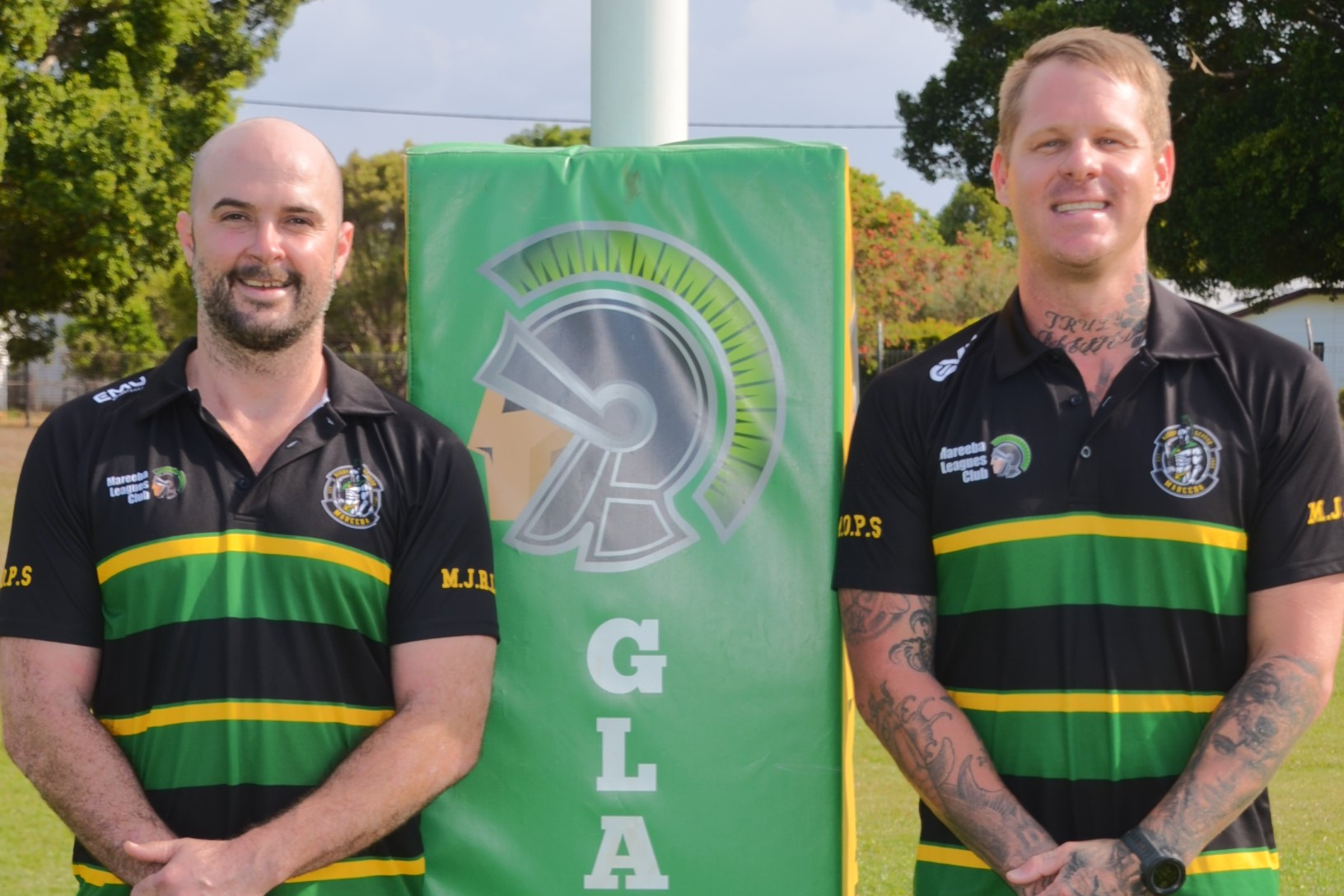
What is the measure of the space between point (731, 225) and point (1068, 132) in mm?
738

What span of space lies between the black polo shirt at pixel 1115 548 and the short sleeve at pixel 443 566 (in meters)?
0.65

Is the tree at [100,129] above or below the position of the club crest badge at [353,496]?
above

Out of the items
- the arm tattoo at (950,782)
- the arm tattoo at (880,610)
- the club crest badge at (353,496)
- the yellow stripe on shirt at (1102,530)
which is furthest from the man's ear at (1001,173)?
the club crest badge at (353,496)

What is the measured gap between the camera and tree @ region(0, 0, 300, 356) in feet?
54.0

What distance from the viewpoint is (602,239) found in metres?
2.88

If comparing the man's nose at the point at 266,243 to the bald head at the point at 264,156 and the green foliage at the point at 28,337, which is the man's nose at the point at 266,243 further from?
the green foliage at the point at 28,337

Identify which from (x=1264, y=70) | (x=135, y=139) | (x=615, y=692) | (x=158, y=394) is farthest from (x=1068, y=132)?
(x=1264, y=70)

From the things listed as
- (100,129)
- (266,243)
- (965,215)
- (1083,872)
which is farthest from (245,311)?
(965,215)

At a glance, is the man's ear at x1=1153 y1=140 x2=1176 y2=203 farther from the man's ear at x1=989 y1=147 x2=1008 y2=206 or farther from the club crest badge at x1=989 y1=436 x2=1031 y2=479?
the club crest badge at x1=989 y1=436 x2=1031 y2=479

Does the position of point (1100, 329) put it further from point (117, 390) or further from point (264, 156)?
point (117, 390)

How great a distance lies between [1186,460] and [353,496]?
4.47ft

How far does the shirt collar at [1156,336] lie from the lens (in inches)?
93.4

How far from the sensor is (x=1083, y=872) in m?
2.19

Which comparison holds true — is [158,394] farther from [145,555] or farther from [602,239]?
[602,239]
